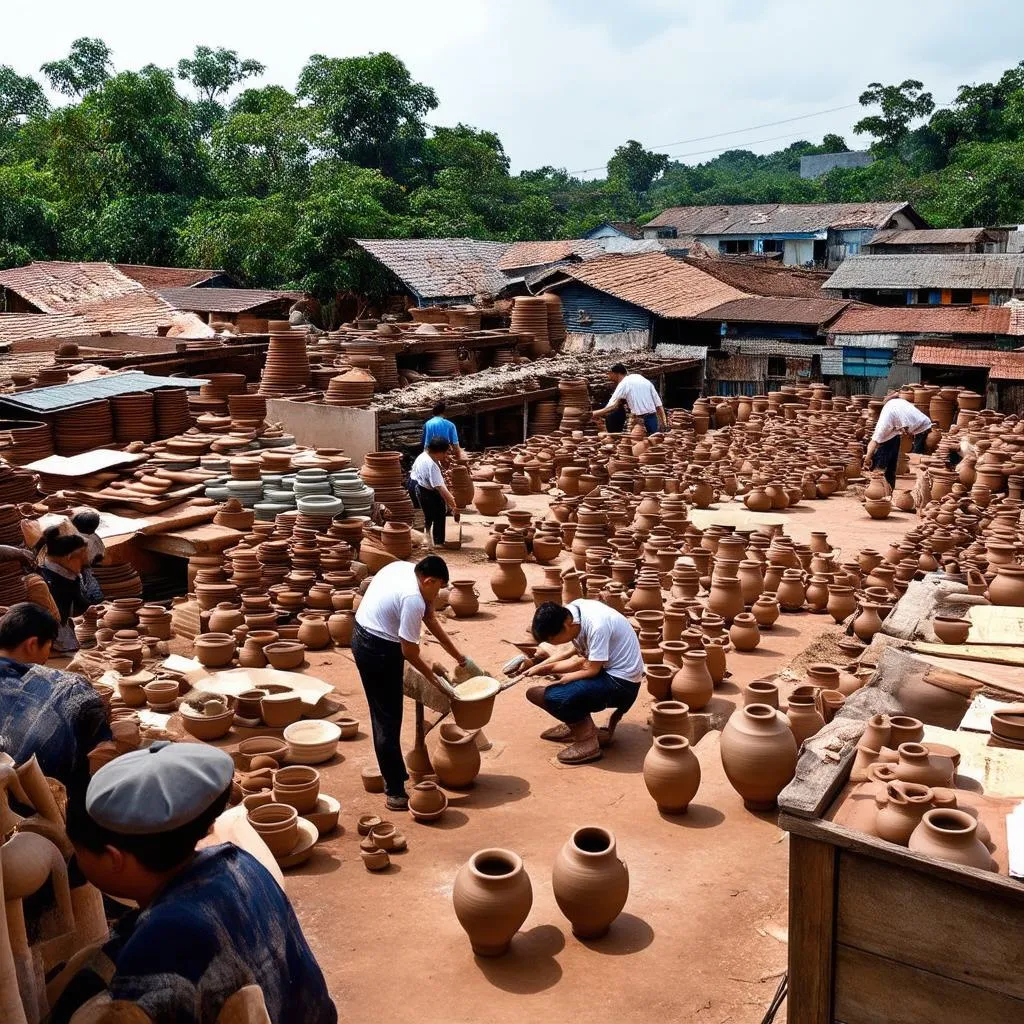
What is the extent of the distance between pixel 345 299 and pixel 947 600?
26550mm

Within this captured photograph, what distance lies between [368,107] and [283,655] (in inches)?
1554

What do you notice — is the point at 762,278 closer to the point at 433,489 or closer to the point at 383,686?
the point at 433,489

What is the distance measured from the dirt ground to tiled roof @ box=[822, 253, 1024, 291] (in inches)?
823

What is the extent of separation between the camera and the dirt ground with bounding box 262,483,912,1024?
431 centimetres

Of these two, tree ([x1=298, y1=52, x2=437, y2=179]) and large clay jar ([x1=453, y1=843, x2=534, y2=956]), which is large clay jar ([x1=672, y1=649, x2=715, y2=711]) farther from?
tree ([x1=298, y1=52, x2=437, y2=179])

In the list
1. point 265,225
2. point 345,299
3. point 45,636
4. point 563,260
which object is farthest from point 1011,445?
point 265,225

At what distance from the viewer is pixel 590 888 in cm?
460

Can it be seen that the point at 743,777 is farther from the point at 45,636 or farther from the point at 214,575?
the point at 214,575

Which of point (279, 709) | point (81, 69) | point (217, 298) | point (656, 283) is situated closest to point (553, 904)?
point (279, 709)

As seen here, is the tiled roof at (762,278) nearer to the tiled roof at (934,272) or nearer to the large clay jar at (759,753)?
the tiled roof at (934,272)

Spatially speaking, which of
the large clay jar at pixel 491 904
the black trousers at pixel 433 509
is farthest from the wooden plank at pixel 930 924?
the black trousers at pixel 433 509

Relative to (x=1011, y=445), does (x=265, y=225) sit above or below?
above

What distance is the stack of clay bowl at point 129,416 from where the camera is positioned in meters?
12.9

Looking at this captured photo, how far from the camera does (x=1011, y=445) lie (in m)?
14.9
